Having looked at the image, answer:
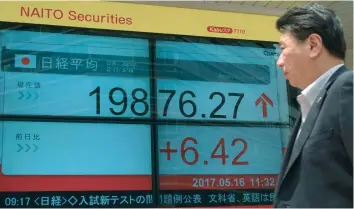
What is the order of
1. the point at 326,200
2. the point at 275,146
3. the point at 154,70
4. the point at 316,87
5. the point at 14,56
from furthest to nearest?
the point at 275,146 < the point at 154,70 < the point at 14,56 < the point at 316,87 < the point at 326,200

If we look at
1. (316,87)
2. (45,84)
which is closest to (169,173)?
(45,84)

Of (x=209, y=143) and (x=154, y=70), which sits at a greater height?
(x=154, y=70)

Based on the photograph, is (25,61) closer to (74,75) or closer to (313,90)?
(74,75)

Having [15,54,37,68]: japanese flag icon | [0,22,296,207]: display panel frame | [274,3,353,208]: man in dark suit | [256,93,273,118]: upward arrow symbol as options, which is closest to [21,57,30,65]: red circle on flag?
[15,54,37,68]: japanese flag icon

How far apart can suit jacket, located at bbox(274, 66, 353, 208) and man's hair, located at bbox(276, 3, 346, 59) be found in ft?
0.50

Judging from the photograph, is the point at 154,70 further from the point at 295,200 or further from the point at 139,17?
the point at 295,200

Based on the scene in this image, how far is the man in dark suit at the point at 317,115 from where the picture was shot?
1.35 m

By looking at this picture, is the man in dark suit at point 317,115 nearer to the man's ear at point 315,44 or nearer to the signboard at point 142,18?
the man's ear at point 315,44

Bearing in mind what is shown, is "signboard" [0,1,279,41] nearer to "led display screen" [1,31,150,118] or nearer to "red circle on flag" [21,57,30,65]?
"led display screen" [1,31,150,118]

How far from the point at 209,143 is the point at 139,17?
39.2 inches

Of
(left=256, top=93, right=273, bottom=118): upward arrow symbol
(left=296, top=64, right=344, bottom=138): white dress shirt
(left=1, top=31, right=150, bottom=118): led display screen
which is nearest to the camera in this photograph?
(left=296, top=64, right=344, bottom=138): white dress shirt

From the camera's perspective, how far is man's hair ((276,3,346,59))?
1.58 m

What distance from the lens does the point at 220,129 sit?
3.16 m

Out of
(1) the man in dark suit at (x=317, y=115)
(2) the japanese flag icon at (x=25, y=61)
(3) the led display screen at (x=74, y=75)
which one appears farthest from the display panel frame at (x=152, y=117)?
(1) the man in dark suit at (x=317, y=115)
